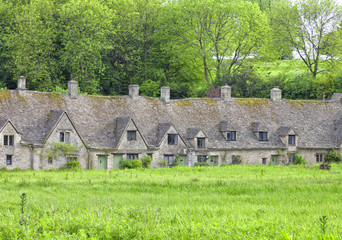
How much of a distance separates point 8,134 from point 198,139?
19926 millimetres

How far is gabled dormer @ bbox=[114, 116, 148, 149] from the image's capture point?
179 ft

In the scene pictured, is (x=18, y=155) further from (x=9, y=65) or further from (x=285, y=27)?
(x=285, y=27)

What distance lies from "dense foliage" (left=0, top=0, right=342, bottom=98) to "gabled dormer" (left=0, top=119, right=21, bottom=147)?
71.6 feet

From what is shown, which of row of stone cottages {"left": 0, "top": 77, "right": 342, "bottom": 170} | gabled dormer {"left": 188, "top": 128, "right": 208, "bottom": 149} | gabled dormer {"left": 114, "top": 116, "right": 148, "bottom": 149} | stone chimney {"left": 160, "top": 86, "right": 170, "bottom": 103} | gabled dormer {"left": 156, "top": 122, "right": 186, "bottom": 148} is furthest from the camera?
stone chimney {"left": 160, "top": 86, "right": 170, "bottom": 103}

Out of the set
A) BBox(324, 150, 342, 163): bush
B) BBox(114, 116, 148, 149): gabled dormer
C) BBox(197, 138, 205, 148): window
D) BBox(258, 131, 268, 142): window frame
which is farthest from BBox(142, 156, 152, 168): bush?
BBox(324, 150, 342, 163): bush

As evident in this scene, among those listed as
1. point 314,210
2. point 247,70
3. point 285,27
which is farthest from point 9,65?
point 314,210

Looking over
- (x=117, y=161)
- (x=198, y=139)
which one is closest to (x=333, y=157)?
(x=198, y=139)

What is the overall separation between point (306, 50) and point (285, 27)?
16.6 ft

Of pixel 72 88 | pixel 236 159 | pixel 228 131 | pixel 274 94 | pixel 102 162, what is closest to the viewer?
pixel 102 162

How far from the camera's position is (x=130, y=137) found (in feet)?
180

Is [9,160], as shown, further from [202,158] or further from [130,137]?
[202,158]

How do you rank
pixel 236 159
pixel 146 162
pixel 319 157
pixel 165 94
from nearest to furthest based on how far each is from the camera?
pixel 146 162 → pixel 236 159 → pixel 165 94 → pixel 319 157

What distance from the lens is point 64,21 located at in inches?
3061

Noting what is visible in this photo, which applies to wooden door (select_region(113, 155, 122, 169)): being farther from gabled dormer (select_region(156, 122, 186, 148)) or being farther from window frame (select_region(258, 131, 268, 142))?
window frame (select_region(258, 131, 268, 142))
